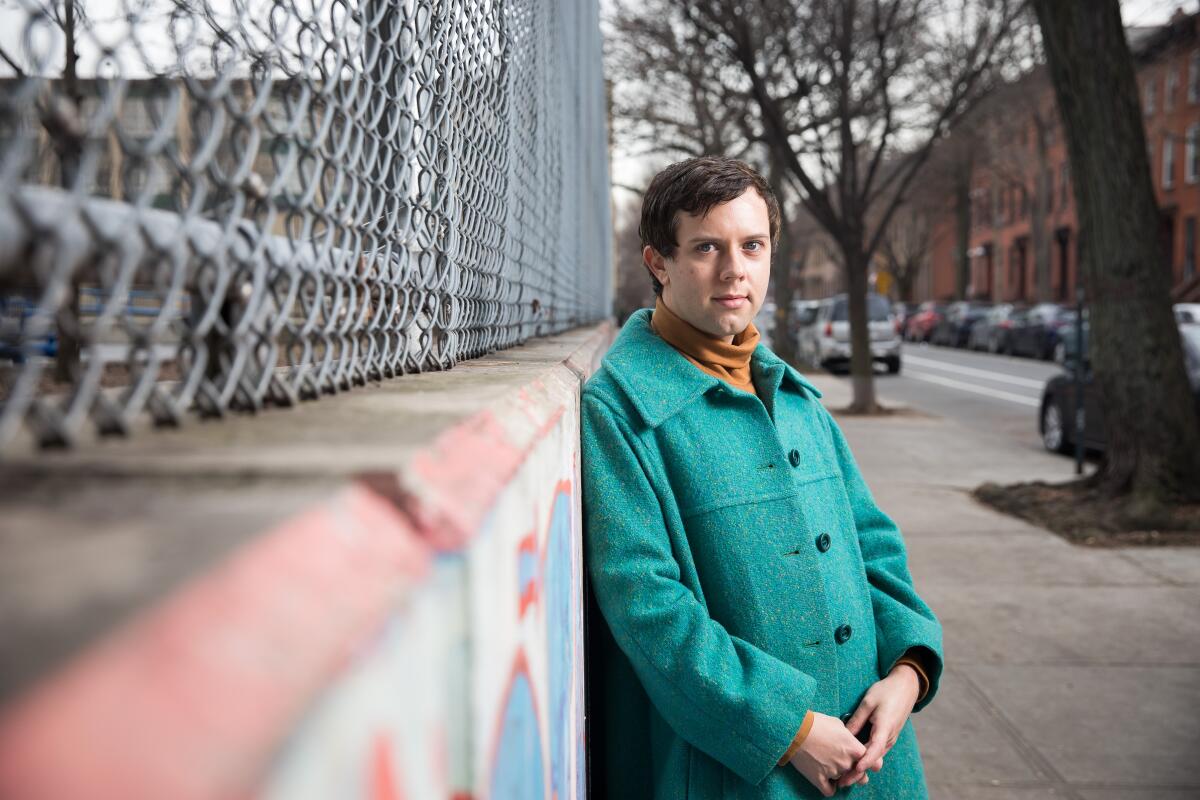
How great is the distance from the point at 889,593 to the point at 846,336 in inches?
978

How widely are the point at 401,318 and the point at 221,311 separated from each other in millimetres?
571

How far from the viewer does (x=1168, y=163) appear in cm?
3875

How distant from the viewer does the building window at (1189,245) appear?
120 feet

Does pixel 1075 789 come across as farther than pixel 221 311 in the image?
Yes

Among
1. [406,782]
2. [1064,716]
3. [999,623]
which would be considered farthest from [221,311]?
[999,623]

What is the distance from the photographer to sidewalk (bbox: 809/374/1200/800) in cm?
357

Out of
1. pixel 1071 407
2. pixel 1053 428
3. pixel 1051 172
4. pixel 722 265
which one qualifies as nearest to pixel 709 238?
pixel 722 265

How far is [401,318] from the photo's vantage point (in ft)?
5.01

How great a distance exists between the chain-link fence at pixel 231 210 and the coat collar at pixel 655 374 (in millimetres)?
320

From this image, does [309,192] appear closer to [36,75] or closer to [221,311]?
[221,311]

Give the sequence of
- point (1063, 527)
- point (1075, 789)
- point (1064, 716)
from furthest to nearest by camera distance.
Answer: point (1063, 527), point (1064, 716), point (1075, 789)

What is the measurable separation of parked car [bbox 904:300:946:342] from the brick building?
13.0ft

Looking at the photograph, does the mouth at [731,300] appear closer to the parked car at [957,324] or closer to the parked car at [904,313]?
the parked car at [957,324]

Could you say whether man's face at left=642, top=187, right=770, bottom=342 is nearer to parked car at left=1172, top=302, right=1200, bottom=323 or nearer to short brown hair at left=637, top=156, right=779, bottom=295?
short brown hair at left=637, top=156, right=779, bottom=295
